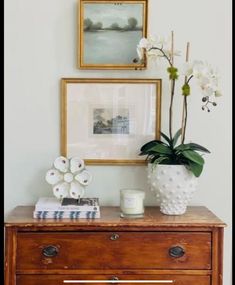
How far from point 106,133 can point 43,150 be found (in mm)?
330

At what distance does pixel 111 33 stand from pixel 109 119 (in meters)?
0.43

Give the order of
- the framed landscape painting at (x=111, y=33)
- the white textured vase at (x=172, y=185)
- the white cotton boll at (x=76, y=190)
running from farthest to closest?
the framed landscape painting at (x=111, y=33)
the white cotton boll at (x=76, y=190)
the white textured vase at (x=172, y=185)

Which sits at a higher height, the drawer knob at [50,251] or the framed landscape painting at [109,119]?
the framed landscape painting at [109,119]

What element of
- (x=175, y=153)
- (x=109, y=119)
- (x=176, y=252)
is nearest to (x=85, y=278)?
(x=176, y=252)

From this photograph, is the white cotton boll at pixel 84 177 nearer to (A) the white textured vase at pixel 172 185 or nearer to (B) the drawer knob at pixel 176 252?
(A) the white textured vase at pixel 172 185

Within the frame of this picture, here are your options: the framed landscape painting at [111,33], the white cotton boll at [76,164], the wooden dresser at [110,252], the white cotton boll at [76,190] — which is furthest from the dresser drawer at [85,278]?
the framed landscape painting at [111,33]

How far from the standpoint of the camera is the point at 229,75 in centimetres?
239

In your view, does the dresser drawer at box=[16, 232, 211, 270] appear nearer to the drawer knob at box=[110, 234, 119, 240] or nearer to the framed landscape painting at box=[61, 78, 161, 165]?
the drawer knob at box=[110, 234, 119, 240]

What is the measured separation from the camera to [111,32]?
2.34 metres

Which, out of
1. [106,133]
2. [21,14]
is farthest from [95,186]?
[21,14]

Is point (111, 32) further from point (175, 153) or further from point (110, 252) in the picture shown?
point (110, 252)

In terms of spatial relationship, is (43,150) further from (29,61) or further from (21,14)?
(21,14)

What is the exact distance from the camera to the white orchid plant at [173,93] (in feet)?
6.89

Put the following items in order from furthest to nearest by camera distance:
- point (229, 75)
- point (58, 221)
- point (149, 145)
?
point (229, 75), point (149, 145), point (58, 221)
